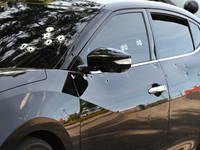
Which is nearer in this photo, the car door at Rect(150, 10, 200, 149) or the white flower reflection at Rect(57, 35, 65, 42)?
the white flower reflection at Rect(57, 35, 65, 42)

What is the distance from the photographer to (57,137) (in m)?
3.63

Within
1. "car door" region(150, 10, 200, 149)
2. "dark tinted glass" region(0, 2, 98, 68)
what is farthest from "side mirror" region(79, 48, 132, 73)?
"car door" region(150, 10, 200, 149)

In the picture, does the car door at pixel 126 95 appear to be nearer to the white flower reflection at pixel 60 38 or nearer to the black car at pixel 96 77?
the black car at pixel 96 77

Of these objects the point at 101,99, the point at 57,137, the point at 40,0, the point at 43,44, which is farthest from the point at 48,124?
the point at 40,0

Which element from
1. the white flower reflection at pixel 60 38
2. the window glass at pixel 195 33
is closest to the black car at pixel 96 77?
the white flower reflection at pixel 60 38

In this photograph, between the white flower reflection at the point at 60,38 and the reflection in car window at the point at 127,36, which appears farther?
the reflection in car window at the point at 127,36

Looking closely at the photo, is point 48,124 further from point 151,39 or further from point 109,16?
point 151,39

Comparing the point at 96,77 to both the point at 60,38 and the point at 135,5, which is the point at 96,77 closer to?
the point at 60,38

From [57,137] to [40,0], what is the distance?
1.67 m

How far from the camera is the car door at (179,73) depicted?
16.3 ft

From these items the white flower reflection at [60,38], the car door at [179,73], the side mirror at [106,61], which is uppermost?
the white flower reflection at [60,38]

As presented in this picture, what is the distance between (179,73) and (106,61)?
4.11 feet

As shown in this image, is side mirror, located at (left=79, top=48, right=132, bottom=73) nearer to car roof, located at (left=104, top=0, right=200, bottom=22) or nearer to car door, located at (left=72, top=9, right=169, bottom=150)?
car door, located at (left=72, top=9, right=169, bottom=150)

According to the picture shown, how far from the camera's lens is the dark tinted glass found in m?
4.10
